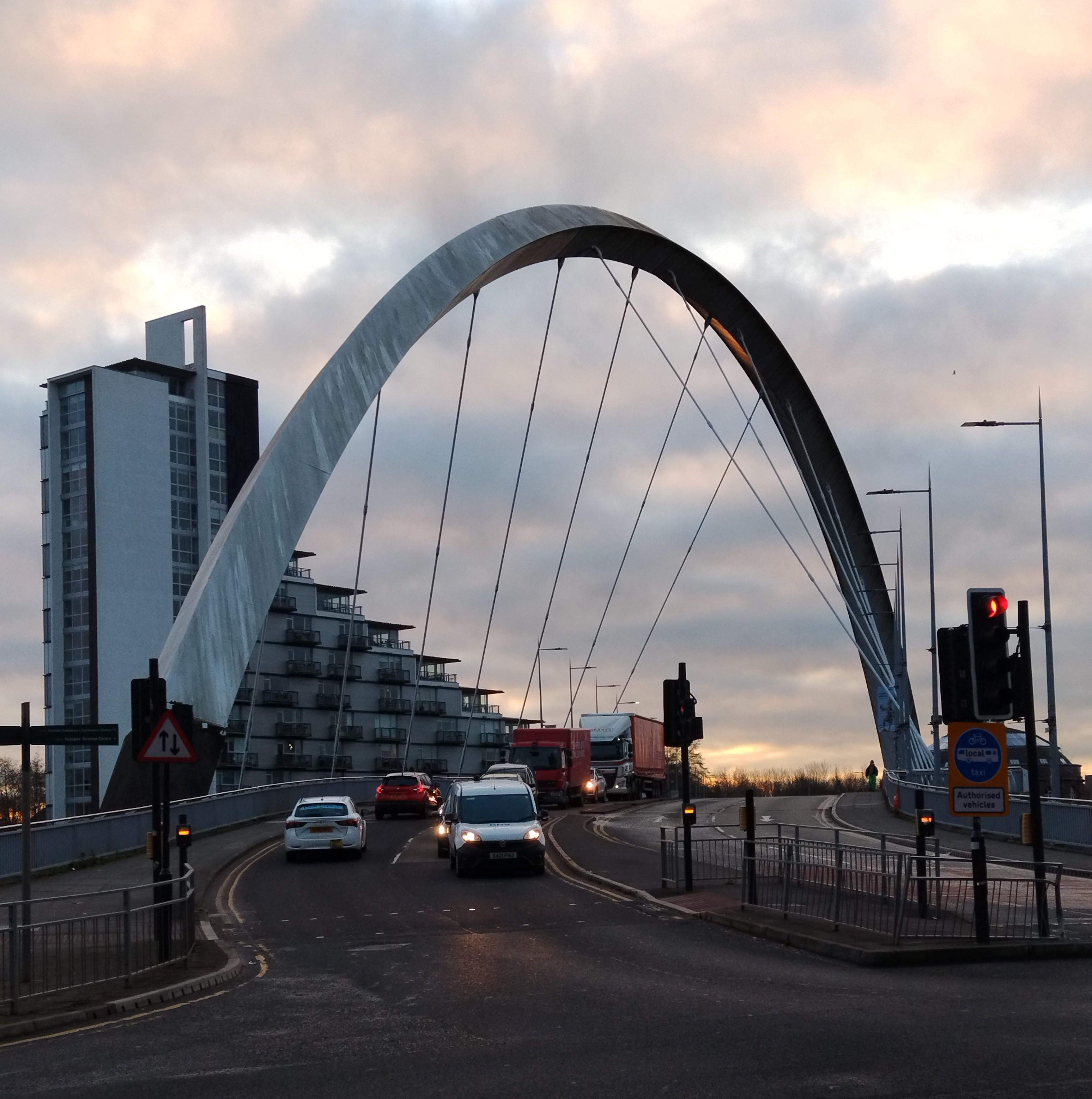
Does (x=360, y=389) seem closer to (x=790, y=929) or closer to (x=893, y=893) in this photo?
(x=790, y=929)

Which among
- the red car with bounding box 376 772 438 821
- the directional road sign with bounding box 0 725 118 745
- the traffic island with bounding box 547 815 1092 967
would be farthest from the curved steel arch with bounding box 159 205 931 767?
the directional road sign with bounding box 0 725 118 745

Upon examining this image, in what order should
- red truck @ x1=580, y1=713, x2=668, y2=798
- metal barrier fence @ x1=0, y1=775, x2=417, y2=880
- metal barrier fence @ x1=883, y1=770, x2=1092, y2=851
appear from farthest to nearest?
red truck @ x1=580, y1=713, x2=668, y2=798 → metal barrier fence @ x1=883, y1=770, x2=1092, y2=851 → metal barrier fence @ x1=0, y1=775, x2=417, y2=880

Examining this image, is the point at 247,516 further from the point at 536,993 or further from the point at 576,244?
the point at 536,993

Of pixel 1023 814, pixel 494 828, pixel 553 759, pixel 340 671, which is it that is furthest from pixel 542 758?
pixel 340 671

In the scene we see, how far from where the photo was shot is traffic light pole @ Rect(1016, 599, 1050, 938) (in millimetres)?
16125

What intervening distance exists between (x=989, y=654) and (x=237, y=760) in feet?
352

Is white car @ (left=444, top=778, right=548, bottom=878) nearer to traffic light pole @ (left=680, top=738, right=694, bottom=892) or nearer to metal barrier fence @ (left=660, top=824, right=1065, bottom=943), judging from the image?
traffic light pole @ (left=680, top=738, right=694, bottom=892)

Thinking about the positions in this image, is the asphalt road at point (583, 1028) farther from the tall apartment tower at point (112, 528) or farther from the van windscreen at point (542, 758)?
the tall apartment tower at point (112, 528)

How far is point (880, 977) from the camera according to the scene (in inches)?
566

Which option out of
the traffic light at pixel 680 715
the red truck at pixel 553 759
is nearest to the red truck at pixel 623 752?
the red truck at pixel 553 759

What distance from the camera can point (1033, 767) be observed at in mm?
17484

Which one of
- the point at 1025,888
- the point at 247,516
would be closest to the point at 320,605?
the point at 247,516

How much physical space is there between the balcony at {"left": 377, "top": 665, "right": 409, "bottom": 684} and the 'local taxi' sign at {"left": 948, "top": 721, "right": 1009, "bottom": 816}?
116479 mm

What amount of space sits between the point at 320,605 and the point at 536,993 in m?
118
